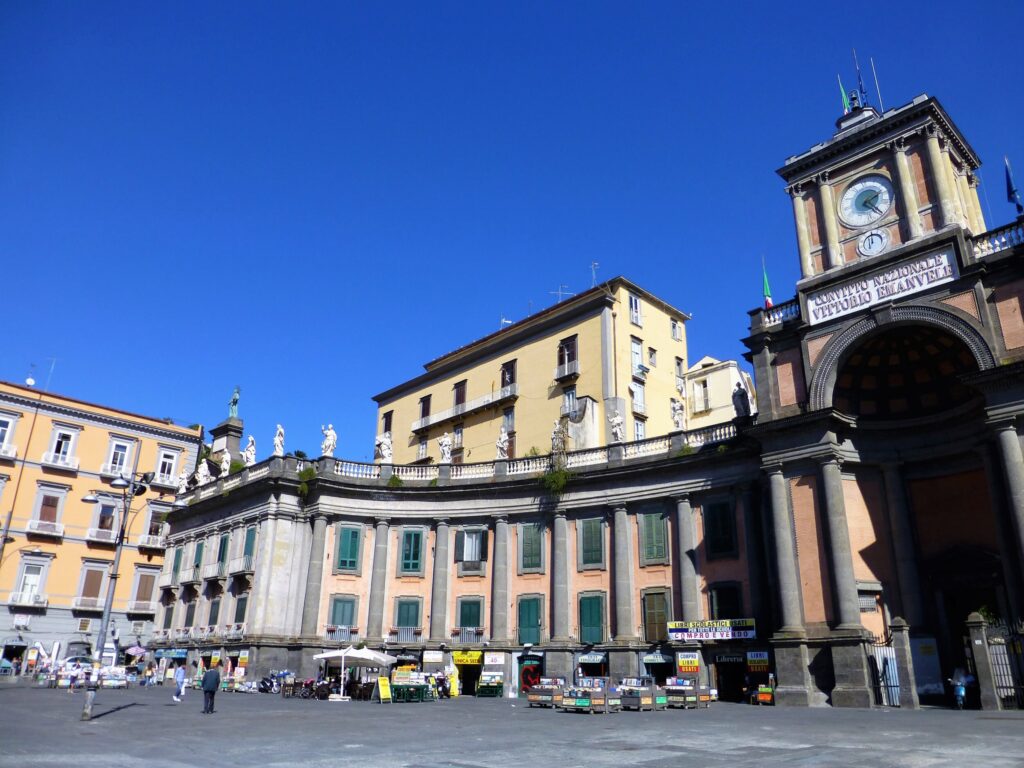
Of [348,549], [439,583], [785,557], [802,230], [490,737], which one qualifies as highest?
[802,230]

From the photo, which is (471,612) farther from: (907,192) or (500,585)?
(907,192)

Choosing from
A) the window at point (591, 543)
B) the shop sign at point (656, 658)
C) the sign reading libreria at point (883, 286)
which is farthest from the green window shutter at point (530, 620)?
the sign reading libreria at point (883, 286)

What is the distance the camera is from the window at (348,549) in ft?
127

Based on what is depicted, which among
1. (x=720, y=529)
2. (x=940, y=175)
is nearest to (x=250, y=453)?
(x=720, y=529)

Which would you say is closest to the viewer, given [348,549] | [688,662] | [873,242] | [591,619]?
[873,242]

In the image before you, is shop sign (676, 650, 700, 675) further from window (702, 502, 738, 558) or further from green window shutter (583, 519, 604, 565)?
green window shutter (583, 519, 604, 565)

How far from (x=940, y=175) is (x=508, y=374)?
92.4ft

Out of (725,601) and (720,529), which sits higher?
(720,529)

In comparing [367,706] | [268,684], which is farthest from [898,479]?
[268,684]

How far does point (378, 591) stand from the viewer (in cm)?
3844

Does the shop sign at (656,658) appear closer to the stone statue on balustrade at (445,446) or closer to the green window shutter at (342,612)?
the green window shutter at (342,612)

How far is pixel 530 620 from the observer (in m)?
36.7

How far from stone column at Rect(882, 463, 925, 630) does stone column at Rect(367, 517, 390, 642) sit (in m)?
23.4

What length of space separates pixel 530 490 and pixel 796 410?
14.0 metres
